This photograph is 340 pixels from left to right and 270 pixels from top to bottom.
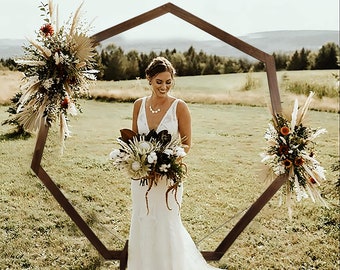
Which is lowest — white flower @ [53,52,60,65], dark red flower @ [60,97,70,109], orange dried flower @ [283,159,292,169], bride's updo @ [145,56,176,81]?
orange dried flower @ [283,159,292,169]

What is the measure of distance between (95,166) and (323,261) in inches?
136

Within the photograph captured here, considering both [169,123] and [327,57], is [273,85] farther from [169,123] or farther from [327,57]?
[327,57]

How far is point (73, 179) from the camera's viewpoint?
7.70 meters

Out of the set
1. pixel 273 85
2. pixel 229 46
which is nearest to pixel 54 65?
pixel 273 85

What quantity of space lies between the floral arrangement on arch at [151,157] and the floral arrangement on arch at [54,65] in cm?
72

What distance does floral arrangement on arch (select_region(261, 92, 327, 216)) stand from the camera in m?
4.95

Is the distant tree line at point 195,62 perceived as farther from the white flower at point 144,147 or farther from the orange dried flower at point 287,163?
the orange dried flower at point 287,163

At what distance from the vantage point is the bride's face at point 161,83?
15.1 feet

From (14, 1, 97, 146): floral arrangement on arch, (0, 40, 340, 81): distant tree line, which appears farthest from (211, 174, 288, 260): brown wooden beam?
(0, 40, 340, 81): distant tree line

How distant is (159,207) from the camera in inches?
191

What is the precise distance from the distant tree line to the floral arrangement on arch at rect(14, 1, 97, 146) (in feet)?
6.55

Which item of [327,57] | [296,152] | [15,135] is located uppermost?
[327,57]

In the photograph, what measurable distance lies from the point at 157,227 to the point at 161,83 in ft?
A: 4.22

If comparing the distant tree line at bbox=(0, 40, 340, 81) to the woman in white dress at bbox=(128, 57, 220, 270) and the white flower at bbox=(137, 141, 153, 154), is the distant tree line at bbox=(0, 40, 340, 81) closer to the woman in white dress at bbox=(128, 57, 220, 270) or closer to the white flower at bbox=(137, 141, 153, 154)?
the woman in white dress at bbox=(128, 57, 220, 270)
